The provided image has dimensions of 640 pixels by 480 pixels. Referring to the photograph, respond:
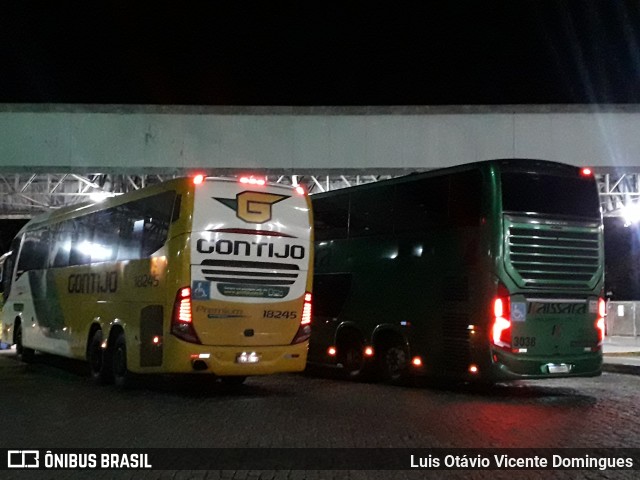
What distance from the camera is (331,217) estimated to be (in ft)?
54.9

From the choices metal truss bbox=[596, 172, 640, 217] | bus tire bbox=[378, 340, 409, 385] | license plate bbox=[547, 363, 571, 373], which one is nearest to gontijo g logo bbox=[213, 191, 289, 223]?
bus tire bbox=[378, 340, 409, 385]

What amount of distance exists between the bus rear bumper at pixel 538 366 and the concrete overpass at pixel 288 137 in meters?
7.68

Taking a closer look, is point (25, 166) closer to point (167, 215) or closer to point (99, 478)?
point (167, 215)

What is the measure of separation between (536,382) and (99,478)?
11105mm

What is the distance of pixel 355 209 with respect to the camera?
15.9 meters

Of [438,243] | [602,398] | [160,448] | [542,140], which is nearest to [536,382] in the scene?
[602,398]

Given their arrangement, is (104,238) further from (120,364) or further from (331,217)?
(331,217)

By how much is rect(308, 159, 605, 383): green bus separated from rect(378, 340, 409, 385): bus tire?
0.02 m

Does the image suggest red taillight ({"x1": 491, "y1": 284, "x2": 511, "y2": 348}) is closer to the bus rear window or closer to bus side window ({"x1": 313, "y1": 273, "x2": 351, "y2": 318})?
the bus rear window

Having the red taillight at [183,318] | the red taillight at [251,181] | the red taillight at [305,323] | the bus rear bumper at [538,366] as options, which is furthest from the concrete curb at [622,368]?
the red taillight at [183,318]

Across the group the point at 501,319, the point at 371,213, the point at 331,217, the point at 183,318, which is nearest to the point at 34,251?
the point at 331,217

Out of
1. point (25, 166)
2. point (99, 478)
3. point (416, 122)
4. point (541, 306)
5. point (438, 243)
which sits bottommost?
point (99, 478)

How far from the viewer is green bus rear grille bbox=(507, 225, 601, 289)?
40.1 ft

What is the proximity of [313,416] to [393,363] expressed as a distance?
454 centimetres
